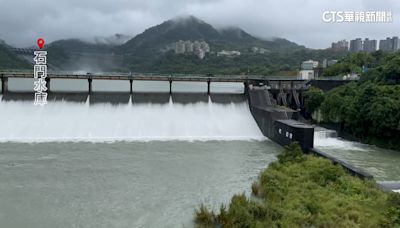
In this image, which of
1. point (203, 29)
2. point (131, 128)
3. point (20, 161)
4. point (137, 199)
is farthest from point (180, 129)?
point (203, 29)

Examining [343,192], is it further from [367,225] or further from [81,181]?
[81,181]

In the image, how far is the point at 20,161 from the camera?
706 inches

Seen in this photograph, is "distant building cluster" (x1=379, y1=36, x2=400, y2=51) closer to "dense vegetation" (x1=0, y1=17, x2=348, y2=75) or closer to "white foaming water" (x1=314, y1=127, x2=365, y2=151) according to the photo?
"dense vegetation" (x1=0, y1=17, x2=348, y2=75)

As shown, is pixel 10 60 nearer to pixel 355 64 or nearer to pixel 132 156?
pixel 355 64

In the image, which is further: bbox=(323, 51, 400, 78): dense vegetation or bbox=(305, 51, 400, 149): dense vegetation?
bbox=(323, 51, 400, 78): dense vegetation

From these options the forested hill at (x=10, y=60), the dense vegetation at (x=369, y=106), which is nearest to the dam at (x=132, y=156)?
the dense vegetation at (x=369, y=106)

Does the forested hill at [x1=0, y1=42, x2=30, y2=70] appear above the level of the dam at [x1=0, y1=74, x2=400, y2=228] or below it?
above

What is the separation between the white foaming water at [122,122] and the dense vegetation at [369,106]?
6152mm

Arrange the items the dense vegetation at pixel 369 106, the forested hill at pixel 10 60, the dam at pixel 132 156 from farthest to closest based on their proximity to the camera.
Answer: the forested hill at pixel 10 60, the dense vegetation at pixel 369 106, the dam at pixel 132 156

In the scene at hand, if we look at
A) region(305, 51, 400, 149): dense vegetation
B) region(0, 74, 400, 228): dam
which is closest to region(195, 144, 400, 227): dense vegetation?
region(0, 74, 400, 228): dam

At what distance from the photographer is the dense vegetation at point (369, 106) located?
23766 mm

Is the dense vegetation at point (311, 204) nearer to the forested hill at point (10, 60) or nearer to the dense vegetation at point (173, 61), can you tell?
the dense vegetation at point (173, 61)

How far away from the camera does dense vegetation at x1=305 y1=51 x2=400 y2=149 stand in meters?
23.8

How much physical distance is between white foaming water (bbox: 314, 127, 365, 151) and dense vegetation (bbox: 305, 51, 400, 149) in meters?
1.20
